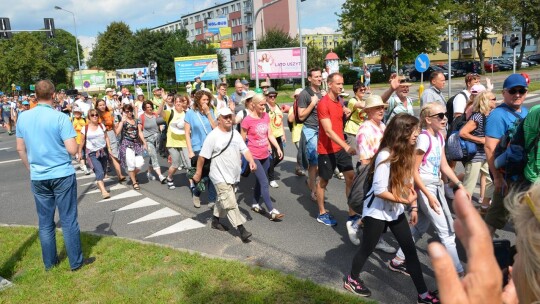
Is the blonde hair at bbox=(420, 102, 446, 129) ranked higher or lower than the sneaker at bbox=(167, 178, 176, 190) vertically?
higher

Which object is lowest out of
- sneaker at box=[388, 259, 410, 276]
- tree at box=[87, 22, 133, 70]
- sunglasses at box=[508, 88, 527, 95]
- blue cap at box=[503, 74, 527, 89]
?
sneaker at box=[388, 259, 410, 276]

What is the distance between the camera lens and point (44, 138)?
14.2 ft

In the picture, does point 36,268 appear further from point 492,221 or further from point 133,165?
point 492,221

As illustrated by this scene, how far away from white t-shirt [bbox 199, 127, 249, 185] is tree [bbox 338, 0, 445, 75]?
126 feet

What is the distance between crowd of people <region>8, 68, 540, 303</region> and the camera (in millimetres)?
3500

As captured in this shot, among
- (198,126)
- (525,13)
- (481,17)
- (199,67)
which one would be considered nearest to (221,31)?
(199,67)

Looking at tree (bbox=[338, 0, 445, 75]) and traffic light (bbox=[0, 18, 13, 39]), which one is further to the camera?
tree (bbox=[338, 0, 445, 75])

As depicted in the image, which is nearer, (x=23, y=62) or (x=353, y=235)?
(x=353, y=235)

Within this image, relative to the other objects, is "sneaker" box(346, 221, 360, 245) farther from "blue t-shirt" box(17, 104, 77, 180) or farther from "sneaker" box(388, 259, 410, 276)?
"blue t-shirt" box(17, 104, 77, 180)

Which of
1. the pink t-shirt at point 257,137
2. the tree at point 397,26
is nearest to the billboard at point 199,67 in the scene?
the tree at point 397,26

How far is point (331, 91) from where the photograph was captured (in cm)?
524

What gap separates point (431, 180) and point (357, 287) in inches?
47.3

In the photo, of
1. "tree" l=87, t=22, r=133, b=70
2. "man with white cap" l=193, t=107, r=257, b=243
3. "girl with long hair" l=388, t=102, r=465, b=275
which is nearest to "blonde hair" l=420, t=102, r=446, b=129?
"girl with long hair" l=388, t=102, r=465, b=275

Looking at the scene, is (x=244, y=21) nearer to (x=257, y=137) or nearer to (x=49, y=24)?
(x=49, y=24)
